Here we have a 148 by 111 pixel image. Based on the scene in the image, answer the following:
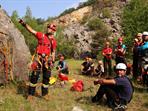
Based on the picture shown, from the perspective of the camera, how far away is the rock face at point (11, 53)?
41.1 ft

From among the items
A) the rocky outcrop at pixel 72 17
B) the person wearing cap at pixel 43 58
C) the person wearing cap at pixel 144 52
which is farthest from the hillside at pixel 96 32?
the rocky outcrop at pixel 72 17

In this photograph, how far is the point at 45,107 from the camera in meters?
10.6

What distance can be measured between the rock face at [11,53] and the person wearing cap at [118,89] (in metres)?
3.69

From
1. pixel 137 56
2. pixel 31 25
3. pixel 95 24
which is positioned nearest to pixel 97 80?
pixel 137 56

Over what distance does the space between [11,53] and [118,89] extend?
14.6ft

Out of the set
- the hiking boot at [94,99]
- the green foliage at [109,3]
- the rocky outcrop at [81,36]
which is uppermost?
the green foliage at [109,3]

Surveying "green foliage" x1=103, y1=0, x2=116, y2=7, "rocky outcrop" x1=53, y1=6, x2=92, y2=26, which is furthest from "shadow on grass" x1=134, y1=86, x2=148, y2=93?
"rocky outcrop" x1=53, y1=6, x2=92, y2=26

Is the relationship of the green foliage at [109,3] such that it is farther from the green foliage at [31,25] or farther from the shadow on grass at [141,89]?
the shadow on grass at [141,89]

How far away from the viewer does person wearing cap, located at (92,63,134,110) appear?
32.7 ft

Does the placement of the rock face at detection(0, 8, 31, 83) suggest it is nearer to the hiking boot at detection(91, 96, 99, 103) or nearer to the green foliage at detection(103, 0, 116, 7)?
the hiking boot at detection(91, 96, 99, 103)

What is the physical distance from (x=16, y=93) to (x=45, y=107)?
1.68 meters

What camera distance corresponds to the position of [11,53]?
12875mm

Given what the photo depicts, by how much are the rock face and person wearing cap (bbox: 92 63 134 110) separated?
12.1 ft

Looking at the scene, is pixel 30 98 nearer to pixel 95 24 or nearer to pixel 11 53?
pixel 11 53
